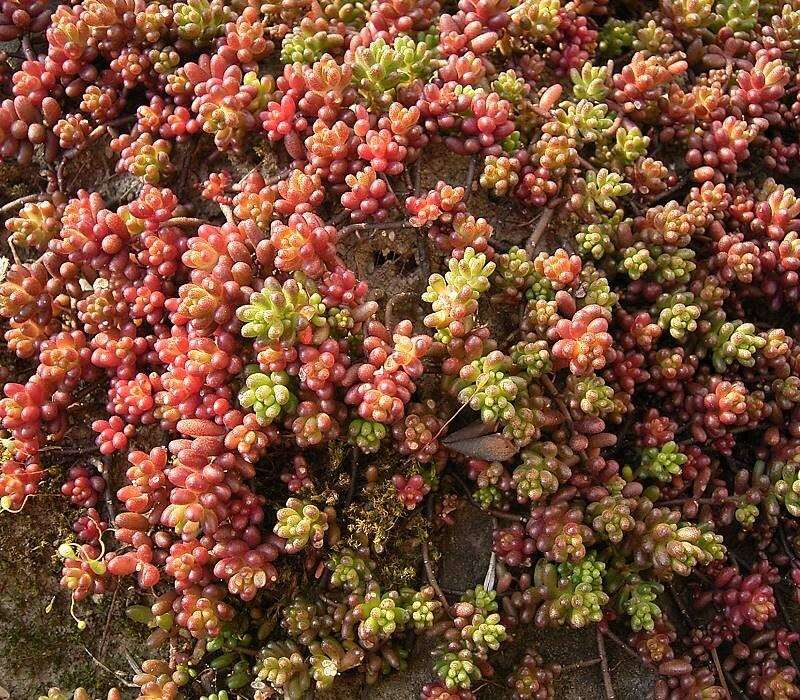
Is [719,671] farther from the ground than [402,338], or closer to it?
closer to it

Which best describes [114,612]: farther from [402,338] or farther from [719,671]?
[719,671]

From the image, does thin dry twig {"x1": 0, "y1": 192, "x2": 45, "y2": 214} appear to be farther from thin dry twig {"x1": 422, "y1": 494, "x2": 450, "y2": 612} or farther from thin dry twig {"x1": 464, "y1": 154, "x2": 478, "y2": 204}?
thin dry twig {"x1": 422, "y1": 494, "x2": 450, "y2": 612}

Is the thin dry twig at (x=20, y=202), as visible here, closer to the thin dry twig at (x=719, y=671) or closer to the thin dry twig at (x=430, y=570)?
the thin dry twig at (x=430, y=570)

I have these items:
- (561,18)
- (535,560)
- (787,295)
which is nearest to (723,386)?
(787,295)

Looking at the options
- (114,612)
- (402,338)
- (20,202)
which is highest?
(20,202)

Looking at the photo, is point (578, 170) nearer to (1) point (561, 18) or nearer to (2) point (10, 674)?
(1) point (561, 18)

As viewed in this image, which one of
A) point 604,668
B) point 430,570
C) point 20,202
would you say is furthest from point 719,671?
point 20,202

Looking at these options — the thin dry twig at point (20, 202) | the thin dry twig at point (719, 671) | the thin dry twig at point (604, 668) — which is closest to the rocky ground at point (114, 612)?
the thin dry twig at point (604, 668)

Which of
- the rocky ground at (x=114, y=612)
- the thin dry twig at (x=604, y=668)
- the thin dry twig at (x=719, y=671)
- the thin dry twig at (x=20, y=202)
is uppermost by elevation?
the thin dry twig at (x=20, y=202)
